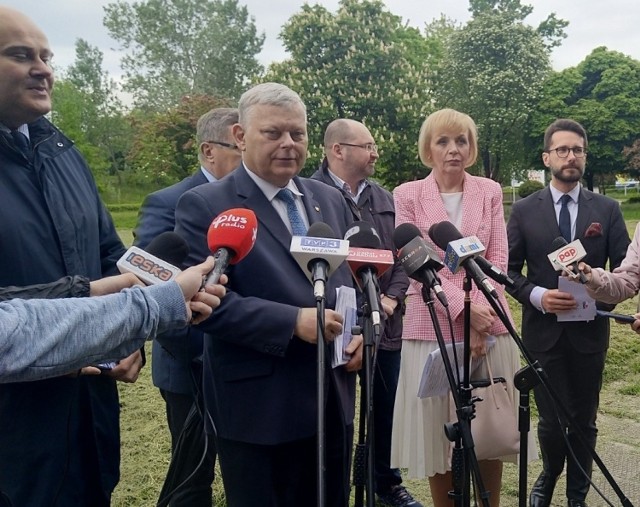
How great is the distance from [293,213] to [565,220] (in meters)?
1.98

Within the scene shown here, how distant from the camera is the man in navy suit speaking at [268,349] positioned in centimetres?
217

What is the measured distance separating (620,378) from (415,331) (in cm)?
385

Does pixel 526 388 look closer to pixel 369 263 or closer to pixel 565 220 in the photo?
pixel 369 263

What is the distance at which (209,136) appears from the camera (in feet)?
12.7

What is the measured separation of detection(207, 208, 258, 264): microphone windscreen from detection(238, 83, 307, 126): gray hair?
2.49 feet

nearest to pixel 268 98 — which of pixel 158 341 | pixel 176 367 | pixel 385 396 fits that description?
pixel 158 341

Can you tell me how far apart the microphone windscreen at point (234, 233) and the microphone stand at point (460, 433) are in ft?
2.22

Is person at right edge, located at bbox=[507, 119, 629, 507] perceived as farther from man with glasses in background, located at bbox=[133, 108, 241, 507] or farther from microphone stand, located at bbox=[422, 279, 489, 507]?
man with glasses in background, located at bbox=[133, 108, 241, 507]

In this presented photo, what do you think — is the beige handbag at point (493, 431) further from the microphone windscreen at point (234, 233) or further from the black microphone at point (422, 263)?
the microphone windscreen at point (234, 233)

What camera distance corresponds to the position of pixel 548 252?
3.56 meters

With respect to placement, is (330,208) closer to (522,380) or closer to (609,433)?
(522,380)

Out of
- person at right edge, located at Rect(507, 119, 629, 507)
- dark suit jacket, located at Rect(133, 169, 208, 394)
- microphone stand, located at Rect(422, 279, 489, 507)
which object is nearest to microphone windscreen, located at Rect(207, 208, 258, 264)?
microphone stand, located at Rect(422, 279, 489, 507)

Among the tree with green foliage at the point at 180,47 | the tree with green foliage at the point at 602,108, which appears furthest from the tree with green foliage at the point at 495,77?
the tree with green foliage at the point at 180,47

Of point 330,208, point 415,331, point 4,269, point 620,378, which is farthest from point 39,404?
point 620,378
